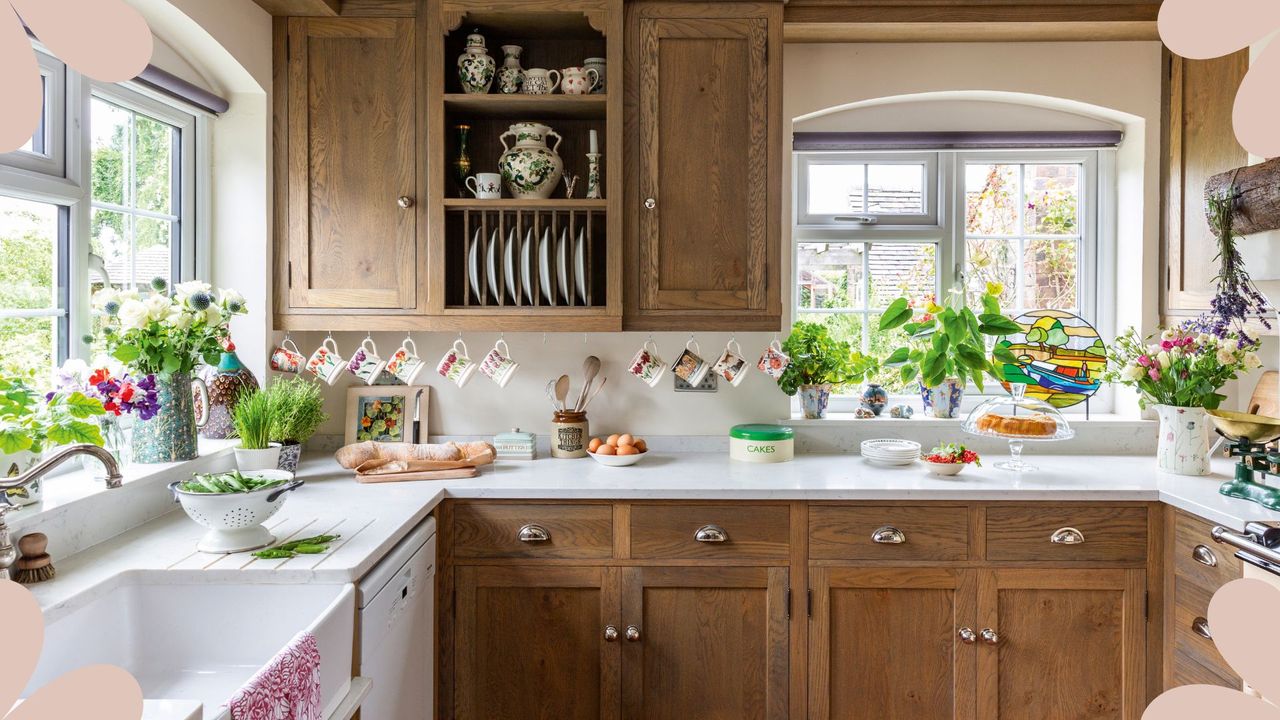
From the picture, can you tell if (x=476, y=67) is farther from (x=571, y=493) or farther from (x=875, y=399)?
(x=875, y=399)

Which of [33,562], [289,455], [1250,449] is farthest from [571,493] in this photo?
[1250,449]

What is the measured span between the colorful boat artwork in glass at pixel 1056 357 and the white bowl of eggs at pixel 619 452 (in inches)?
52.2

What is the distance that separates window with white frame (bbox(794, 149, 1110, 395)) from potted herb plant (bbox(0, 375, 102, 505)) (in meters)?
2.14

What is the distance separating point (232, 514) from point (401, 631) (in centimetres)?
46

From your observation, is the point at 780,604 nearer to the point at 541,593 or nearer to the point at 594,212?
the point at 541,593

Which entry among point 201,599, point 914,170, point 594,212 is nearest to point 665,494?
point 594,212

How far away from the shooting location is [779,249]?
2.38 meters

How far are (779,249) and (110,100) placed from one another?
1817 mm

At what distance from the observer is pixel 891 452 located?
2.41m

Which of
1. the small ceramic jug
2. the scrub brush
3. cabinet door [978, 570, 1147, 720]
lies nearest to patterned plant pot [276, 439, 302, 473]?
the scrub brush

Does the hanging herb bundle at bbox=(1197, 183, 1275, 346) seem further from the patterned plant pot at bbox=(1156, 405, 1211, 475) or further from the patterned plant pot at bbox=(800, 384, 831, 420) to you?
the patterned plant pot at bbox=(800, 384, 831, 420)

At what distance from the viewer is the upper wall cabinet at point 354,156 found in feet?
7.84

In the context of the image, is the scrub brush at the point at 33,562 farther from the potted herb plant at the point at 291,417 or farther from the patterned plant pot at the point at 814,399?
the patterned plant pot at the point at 814,399

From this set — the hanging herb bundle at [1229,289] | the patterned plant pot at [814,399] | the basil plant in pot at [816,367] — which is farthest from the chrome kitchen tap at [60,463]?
the hanging herb bundle at [1229,289]
